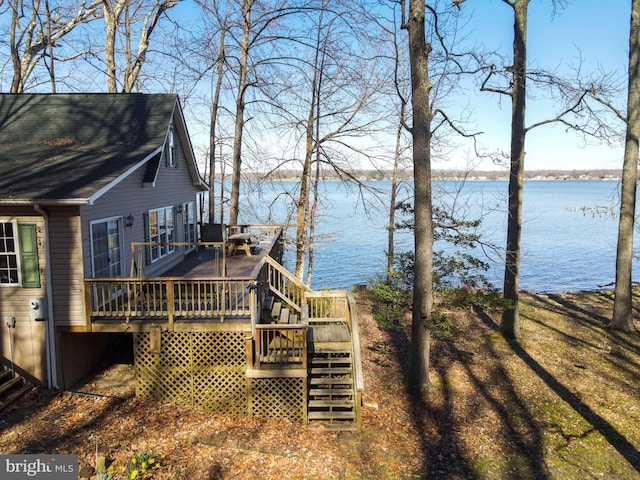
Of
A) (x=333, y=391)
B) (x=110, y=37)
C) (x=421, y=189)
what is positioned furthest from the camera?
(x=110, y=37)

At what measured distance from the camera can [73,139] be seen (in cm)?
1134

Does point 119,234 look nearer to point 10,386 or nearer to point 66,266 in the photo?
point 66,266

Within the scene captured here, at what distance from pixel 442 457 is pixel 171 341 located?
5486mm

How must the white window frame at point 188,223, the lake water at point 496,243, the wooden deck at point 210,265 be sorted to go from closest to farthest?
the wooden deck at point 210,265, the white window frame at point 188,223, the lake water at point 496,243

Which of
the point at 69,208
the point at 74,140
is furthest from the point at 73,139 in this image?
the point at 69,208

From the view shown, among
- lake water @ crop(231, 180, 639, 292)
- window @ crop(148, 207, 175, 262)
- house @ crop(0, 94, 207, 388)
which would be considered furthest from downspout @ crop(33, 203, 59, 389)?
lake water @ crop(231, 180, 639, 292)

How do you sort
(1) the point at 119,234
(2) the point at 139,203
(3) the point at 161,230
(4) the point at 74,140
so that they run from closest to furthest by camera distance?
(1) the point at 119,234 < (4) the point at 74,140 < (2) the point at 139,203 < (3) the point at 161,230

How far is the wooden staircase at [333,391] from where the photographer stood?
898cm

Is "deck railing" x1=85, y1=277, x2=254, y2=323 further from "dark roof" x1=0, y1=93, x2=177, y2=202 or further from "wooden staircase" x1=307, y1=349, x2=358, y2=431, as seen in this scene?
"wooden staircase" x1=307, y1=349, x2=358, y2=431

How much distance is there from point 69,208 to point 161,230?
4.85m

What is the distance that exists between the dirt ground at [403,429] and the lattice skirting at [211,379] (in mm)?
257

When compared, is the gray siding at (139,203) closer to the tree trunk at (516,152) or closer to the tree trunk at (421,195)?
the tree trunk at (421,195)

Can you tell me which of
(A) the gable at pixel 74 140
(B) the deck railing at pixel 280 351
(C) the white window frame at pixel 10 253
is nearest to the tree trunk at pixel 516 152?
(B) the deck railing at pixel 280 351

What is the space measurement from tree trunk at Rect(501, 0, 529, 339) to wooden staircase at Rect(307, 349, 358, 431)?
584 cm
